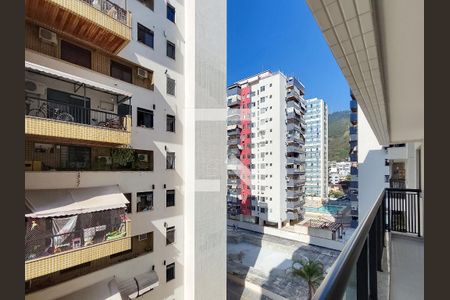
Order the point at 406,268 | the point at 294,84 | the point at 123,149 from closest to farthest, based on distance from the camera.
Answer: the point at 406,268, the point at 123,149, the point at 294,84

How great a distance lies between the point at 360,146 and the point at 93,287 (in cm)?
1322

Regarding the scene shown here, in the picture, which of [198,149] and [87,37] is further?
[198,149]

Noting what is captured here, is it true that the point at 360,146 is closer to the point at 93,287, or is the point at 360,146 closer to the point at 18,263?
the point at 93,287

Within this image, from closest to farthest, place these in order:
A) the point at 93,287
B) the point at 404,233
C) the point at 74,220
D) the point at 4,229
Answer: the point at 4,229, the point at 404,233, the point at 74,220, the point at 93,287

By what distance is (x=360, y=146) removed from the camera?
40.6 ft

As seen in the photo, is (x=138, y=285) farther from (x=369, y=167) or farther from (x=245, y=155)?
(x=245, y=155)

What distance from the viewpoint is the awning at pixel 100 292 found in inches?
168

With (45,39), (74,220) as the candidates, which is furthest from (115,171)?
(45,39)

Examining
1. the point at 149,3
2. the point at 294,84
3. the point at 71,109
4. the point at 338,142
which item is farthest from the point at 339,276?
the point at 338,142

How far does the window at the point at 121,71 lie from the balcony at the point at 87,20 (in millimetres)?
341

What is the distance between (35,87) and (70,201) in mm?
2156

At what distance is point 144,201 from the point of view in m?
5.63

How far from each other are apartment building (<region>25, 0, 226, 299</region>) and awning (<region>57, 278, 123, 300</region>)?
0.02m

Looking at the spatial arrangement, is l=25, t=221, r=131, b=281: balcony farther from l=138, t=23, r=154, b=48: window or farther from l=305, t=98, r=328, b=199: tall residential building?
l=305, t=98, r=328, b=199: tall residential building
